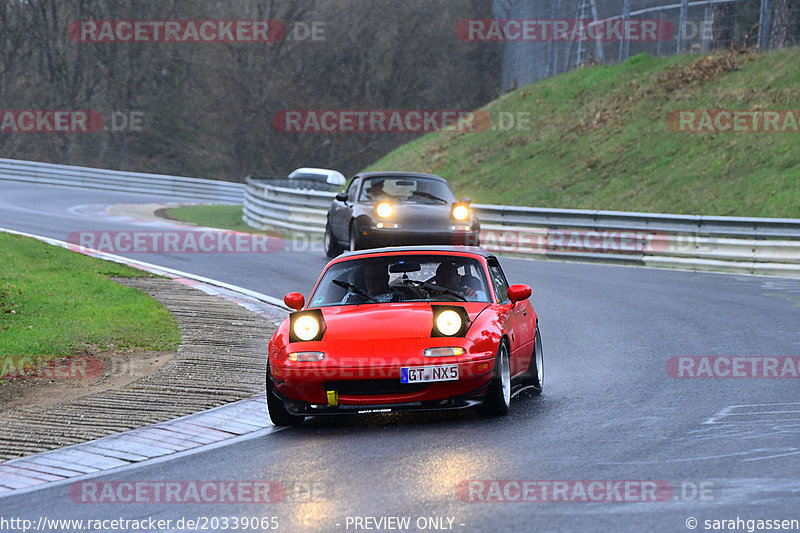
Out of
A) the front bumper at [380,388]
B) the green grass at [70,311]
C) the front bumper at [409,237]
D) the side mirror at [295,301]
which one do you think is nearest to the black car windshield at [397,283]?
the side mirror at [295,301]

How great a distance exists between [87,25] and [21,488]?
191ft

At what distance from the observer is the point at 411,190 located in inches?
743

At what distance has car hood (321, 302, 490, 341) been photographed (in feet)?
26.2

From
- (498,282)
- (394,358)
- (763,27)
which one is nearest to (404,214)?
(498,282)

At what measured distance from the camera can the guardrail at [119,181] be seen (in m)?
40.4

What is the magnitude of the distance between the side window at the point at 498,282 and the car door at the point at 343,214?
28.4 ft

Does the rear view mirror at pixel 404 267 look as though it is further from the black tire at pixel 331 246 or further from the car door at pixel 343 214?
the black tire at pixel 331 246

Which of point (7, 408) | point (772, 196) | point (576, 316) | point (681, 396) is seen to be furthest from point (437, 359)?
point (772, 196)

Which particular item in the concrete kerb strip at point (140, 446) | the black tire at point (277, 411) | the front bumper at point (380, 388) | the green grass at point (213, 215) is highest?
the green grass at point (213, 215)

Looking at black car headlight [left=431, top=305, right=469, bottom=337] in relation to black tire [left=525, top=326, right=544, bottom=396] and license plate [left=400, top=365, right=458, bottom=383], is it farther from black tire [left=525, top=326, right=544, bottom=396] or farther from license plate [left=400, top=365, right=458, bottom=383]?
black tire [left=525, top=326, right=544, bottom=396]

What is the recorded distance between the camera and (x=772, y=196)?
2381cm

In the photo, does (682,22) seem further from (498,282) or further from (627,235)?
(498,282)

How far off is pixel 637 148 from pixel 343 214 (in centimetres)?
1330

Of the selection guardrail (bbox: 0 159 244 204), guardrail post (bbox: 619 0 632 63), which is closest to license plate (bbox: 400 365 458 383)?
guardrail post (bbox: 619 0 632 63)
